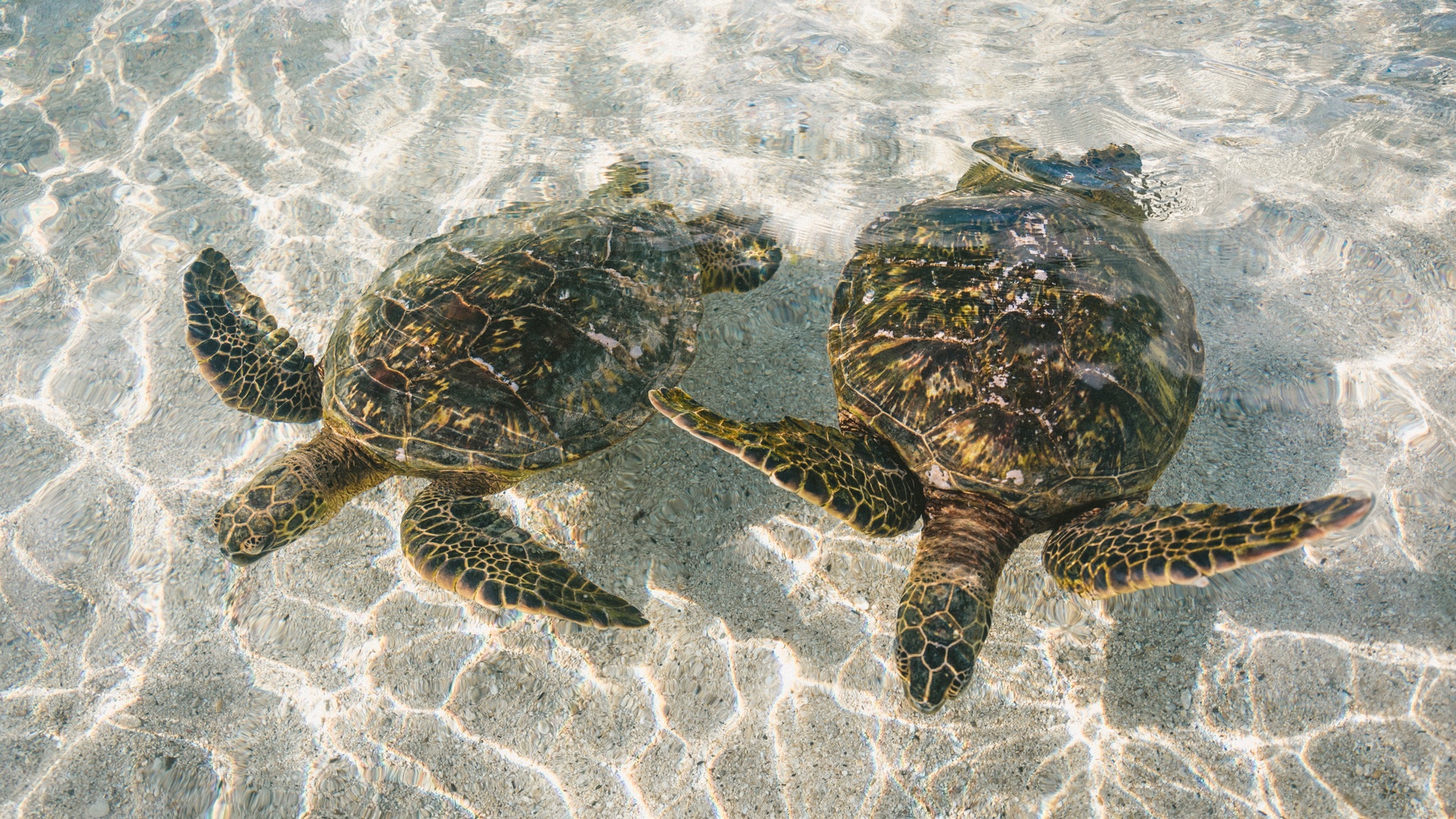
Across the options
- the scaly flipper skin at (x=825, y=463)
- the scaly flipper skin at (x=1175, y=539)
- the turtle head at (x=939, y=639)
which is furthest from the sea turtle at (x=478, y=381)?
the scaly flipper skin at (x=1175, y=539)

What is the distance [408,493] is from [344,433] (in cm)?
53

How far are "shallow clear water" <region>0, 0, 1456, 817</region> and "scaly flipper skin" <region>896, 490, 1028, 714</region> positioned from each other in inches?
16.5

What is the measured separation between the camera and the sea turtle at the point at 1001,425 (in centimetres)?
301

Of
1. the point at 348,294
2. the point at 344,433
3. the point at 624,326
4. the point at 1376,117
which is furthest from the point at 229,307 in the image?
the point at 1376,117

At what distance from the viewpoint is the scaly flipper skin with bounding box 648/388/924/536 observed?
315 cm

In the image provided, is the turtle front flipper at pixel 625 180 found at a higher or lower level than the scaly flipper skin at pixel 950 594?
higher

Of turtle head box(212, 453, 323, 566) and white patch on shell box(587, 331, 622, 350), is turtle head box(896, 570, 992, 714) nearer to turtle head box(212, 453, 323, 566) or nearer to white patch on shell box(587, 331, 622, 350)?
white patch on shell box(587, 331, 622, 350)

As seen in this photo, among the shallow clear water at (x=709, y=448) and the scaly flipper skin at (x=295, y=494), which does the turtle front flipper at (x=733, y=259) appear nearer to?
the shallow clear water at (x=709, y=448)

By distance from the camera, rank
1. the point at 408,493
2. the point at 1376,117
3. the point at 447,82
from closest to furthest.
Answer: the point at 408,493
the point at 1376,117
the point at 447,82

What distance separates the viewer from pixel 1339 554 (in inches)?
142

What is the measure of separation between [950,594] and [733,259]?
2.42m

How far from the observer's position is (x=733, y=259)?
4539 millimetres

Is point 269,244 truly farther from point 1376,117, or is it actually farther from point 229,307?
point 1376,117

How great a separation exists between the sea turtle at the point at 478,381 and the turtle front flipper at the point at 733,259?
0.19m
